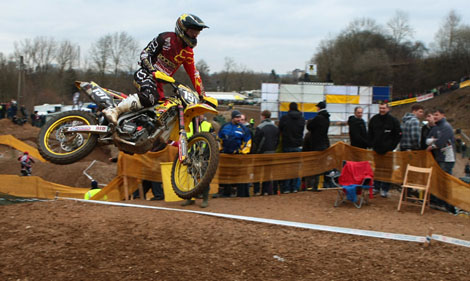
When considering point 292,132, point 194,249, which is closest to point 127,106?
point 194,249

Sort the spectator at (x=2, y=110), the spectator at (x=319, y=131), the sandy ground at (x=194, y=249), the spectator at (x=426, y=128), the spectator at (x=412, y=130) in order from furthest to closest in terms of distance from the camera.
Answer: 1. the spectator at (x=2, y=110)
2. the spectator at (x=319, y=131)
3. the spectator at (x=412, y=130)
4. the spectator at (x=426, y=128)
5. the sandy ground at (x=194, y=249)

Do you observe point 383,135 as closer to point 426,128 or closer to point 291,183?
point 426,128

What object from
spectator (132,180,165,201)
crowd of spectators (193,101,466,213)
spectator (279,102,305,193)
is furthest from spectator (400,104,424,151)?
spectator (132,180,165,201)

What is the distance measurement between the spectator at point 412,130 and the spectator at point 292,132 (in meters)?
2.32

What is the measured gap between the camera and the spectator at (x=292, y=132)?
34.0 feet

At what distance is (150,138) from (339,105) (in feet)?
70.2

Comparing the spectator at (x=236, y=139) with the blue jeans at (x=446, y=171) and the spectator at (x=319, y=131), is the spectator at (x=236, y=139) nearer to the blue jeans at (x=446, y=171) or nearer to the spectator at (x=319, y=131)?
the spectator at (x=319, y=131)

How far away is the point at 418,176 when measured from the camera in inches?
367

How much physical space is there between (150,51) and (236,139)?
3.63 m

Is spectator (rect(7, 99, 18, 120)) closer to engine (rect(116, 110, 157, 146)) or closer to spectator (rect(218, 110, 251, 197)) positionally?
spectator (rect(218, 110, 251, 197))

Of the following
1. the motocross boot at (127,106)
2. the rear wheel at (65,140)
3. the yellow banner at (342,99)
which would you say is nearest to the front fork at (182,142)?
the motocross boot at (127,106)

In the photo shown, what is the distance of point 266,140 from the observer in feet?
34.3

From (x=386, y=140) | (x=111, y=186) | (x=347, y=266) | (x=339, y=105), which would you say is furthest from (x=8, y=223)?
(x=339, y=105)

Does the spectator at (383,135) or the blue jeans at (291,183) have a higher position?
the spectator at (383,135)
